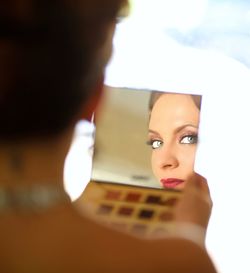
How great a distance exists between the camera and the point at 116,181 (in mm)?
832

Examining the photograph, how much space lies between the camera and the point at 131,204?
0.77m

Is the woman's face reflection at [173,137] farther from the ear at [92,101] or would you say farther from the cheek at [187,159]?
the ear at [92,101]

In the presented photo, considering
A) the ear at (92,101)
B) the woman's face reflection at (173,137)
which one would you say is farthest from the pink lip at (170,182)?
the ear at (92,101)

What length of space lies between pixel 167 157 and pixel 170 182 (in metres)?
0.03

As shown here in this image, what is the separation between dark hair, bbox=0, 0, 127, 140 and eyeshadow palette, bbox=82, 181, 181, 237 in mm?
199

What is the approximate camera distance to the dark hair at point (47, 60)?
0.45 m

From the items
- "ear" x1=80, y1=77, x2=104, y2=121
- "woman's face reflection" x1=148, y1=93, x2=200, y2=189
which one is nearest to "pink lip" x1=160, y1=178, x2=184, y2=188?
"woman's face reflection" x1=148, y1=93, x2=200, y2=189

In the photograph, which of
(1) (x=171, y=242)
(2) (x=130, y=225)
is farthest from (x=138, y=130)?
(1) (x=171, y=242)

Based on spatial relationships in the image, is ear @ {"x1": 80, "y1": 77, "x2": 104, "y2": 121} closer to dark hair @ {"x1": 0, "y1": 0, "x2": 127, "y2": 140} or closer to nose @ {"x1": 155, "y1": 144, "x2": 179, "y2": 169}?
dark hair @ {"x1": 0, "y1": 0, "x2": 127, "y2": 140}

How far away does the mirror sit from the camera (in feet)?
2.80

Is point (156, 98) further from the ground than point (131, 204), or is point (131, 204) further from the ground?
point (156, 98)

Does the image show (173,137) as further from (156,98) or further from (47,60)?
(47,60)

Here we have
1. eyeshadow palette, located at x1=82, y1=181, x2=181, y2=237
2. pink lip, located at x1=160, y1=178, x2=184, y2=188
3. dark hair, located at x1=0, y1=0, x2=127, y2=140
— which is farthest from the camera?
pink lip, located at x1=160, y1=178, x2=184, y2=188

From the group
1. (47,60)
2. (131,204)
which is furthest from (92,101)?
(131,204)
